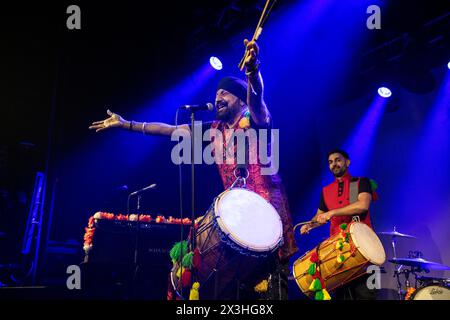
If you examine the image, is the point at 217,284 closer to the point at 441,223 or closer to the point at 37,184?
the point at 37,184

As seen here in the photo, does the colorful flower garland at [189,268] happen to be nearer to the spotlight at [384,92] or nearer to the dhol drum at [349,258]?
the dhol drum at [349,258]

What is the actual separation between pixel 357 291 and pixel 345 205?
3.13 feet

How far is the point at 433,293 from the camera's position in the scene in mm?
5316

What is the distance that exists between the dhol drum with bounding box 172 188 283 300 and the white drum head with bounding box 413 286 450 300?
272 cm

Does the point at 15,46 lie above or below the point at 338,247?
above

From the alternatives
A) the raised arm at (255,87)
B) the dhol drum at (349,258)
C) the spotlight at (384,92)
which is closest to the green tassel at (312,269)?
the dhol drum at (349,258)

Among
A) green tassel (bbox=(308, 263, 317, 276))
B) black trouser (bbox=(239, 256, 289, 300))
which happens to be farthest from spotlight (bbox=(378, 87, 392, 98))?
black trouser (bbox=(239, 256, 289, 300))

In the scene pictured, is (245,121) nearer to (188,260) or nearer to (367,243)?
(188,260)

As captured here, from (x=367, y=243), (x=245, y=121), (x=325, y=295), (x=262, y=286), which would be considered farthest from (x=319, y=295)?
(x=245, y=121)

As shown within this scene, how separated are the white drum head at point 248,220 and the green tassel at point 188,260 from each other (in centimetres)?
40

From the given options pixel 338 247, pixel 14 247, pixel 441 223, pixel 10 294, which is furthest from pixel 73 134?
pixel 441 223

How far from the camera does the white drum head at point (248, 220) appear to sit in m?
3.69
